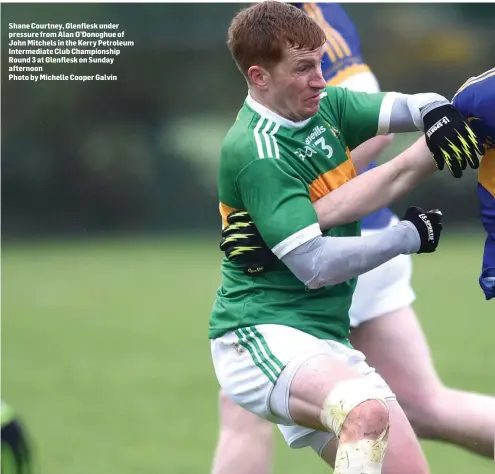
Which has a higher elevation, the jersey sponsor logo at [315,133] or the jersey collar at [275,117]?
the jersey collar at [275,117]

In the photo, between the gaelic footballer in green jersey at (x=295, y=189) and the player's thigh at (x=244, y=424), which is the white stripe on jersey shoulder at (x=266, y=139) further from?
the player's thigh at (x=244, y=424)

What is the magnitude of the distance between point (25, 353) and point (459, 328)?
11.9 feet

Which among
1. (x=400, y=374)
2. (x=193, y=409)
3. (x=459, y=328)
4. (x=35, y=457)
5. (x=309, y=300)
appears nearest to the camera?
(x=309, y=300)

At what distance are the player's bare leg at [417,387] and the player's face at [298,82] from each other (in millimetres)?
1190

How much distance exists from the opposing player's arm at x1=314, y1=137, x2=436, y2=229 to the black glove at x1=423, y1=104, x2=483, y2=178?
0.17 meters

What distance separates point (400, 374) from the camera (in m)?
4.09

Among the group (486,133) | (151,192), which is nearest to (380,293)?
(486,133)

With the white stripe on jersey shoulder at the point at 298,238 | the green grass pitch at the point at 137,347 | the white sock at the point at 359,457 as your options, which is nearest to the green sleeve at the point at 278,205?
the white stripe on jersey shoulder at the point at 298,238

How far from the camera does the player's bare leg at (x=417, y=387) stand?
13.3ft

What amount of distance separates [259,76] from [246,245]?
51 cm

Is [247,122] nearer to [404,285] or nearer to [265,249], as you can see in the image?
[265,249]

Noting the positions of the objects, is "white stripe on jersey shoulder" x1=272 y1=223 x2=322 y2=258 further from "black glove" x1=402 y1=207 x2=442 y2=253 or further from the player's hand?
"black glove" x1=402 y1=207 x2=442 y2=253

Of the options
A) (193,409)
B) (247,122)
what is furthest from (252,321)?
(193,409)

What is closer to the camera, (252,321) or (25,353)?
(252,321)
